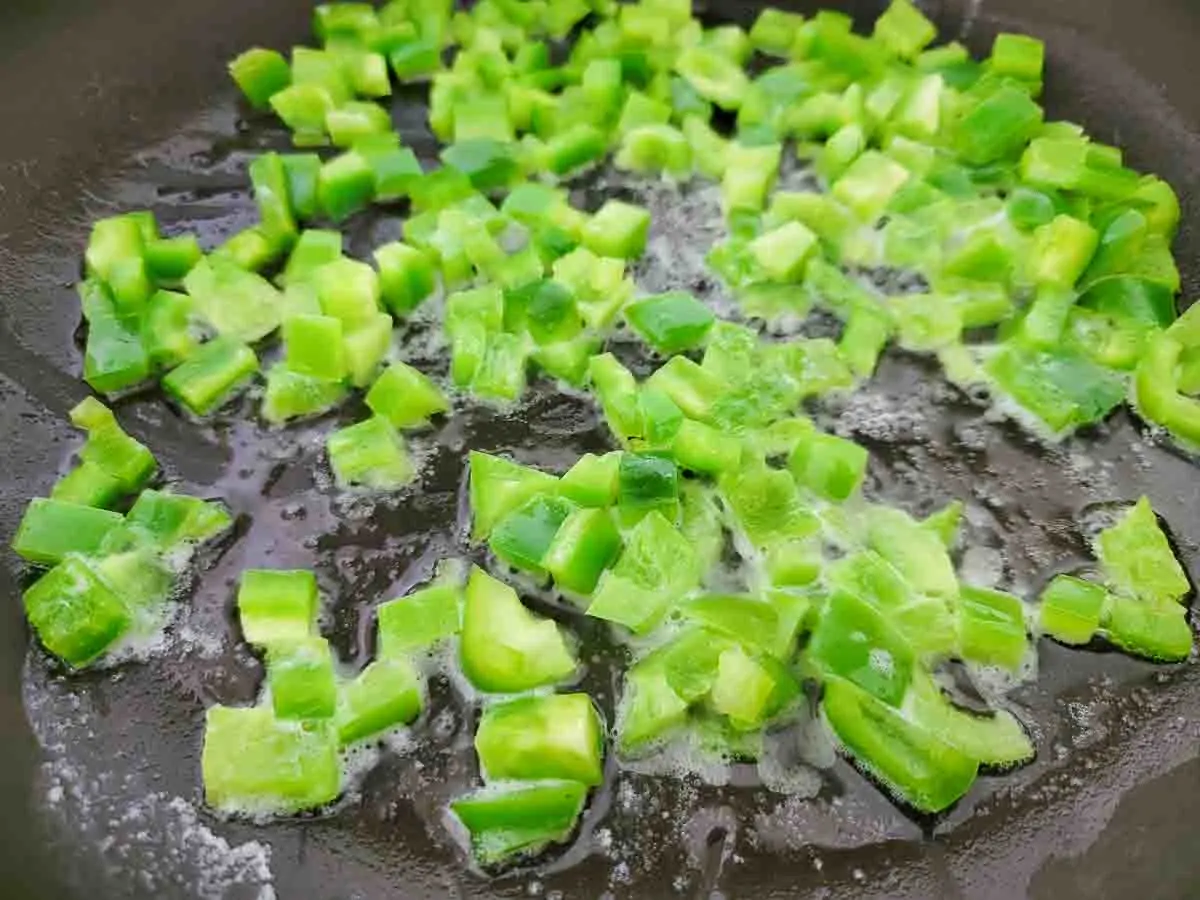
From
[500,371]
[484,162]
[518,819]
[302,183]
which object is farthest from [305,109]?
[518,819]

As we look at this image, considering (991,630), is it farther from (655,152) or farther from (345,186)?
(345,186)

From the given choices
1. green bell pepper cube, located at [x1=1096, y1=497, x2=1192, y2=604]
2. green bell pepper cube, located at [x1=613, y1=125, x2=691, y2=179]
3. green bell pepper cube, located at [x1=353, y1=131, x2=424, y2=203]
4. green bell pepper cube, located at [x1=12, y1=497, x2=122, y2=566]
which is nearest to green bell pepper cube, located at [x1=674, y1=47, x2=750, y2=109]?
green bell pepper cube, located at [x1=613, y1=125, x2=691, y2=179]

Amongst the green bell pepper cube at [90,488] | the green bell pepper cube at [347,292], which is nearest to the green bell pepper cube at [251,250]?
the green bell pepper cube at [347,292]

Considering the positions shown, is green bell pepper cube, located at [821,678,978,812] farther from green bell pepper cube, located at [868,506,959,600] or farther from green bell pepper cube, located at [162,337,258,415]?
green bell pepper cube, located at [162,337,258,415]

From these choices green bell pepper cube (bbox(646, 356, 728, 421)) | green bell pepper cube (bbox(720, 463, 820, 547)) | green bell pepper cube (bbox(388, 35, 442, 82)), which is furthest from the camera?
green bell pepper cube (bbox(388, 35, 442, 82))

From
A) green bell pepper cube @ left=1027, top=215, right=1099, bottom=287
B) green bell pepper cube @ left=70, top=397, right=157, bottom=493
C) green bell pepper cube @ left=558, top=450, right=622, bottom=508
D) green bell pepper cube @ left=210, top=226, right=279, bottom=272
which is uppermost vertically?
green bell pepper cube @ left=1027, top=215, right=1099, bottom=287

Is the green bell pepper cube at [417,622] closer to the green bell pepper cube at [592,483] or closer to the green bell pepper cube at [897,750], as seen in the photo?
the green bell pepper cube at [592,483]
